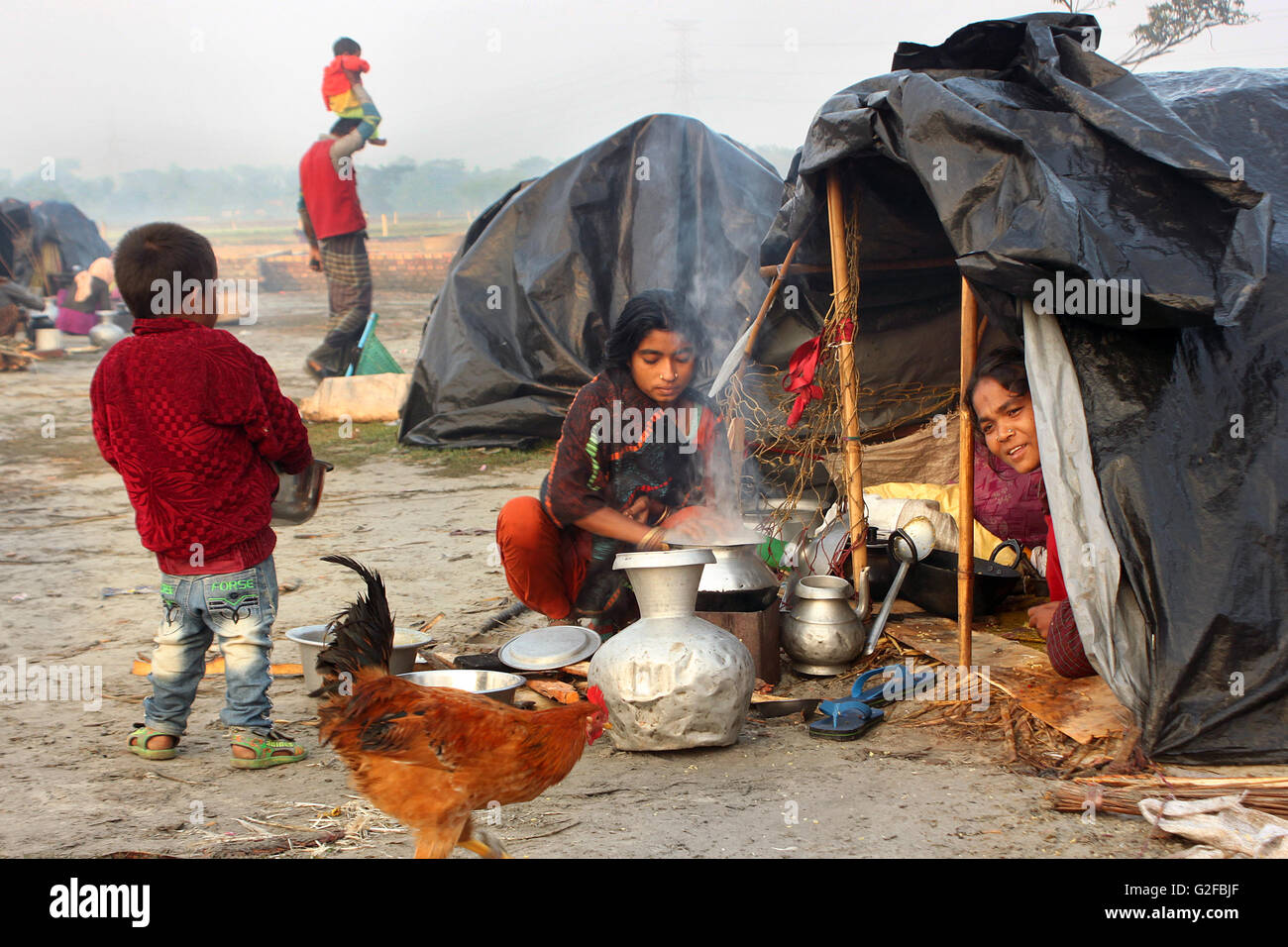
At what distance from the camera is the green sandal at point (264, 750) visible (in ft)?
10.3

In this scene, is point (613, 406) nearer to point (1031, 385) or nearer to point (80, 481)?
point (1031, 385)

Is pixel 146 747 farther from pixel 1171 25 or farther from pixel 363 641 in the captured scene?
pixel 1171 25

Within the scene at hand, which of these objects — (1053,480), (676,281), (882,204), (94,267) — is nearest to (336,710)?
(1053,480)

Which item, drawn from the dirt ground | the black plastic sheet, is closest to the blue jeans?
the dirt ground

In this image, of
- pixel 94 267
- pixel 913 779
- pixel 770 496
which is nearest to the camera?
pixel 913 779

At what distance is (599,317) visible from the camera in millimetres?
8445

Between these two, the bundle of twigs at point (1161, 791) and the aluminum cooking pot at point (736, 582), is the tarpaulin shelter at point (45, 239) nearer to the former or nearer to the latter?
the aluminum cooking pot at point (736, 582)

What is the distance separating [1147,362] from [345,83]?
9403 millimetres

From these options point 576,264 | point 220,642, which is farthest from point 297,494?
point 576,264

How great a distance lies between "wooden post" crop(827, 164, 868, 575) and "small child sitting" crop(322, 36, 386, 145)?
7.51 metres

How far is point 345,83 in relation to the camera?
10.4 m

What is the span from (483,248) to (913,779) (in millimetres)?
6803

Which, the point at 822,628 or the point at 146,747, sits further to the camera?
the point at 822,628

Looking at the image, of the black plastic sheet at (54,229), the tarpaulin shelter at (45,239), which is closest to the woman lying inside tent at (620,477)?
the tarpaulin shelter at (45,239)
